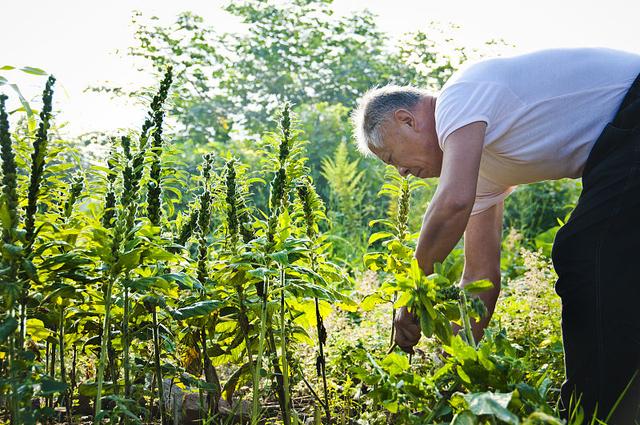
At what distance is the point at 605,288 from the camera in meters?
2.09

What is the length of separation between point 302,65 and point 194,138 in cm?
197

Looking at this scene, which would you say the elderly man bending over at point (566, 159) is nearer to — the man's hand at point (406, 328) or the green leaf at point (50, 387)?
the man's hand at point (406, 328)

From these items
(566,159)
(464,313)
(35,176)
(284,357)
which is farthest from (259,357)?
(566,159)

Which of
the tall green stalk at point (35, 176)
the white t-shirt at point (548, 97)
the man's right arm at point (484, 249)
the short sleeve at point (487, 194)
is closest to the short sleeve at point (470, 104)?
the white t-shirt at point (548, 97)

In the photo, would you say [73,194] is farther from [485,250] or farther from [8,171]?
[485,250]

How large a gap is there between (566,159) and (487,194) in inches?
23.6

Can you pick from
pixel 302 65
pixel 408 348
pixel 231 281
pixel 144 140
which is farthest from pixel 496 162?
pixel 302 65

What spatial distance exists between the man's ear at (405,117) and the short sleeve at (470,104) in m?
0.25

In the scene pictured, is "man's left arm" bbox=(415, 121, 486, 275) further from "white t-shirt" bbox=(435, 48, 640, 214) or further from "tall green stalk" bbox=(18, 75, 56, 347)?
"tall green stalk" bbox=(18, 75, 56, 347)

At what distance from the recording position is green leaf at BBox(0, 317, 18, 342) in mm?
1582

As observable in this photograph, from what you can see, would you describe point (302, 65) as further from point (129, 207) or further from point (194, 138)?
point (129, 207)

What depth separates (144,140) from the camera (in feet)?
6.53

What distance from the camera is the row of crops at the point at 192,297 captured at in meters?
1.63

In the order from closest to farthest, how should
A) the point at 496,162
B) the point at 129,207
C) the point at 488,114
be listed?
the point at 129,207
the point at 488,114
the point at 496,162
